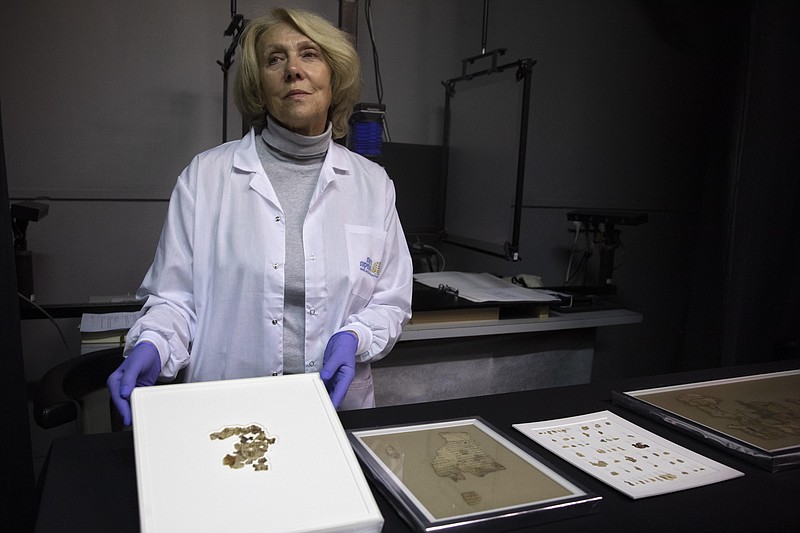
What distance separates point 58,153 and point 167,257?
1429 millimetres

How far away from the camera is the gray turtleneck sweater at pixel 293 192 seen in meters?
1.22

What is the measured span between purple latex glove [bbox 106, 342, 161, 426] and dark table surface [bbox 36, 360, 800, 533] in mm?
43

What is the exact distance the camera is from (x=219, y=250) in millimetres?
1193

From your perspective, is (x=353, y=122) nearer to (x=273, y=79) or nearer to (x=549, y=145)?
(x=273, y=79)

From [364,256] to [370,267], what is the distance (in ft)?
0.09

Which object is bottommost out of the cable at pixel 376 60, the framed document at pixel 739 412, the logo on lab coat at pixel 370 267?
the framed document at pixel 739 412

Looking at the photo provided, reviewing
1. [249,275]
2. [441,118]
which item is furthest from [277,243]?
[441,118]

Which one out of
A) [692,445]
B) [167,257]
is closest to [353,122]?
[167,257]

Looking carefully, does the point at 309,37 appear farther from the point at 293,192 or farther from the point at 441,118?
the point at 441,118

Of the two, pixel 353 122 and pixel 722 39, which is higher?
pixel 722 39

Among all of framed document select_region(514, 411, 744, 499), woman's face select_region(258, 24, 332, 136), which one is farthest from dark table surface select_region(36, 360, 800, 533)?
woman's face select_region(258, 24, 332, 136)

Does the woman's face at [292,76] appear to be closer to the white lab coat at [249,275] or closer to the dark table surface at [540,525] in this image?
the white lab coat at [249,275]

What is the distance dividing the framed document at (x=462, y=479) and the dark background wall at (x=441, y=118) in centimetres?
169

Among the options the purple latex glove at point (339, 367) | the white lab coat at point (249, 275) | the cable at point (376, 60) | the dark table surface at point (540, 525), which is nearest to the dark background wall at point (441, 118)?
the cable at point (376, 60)
